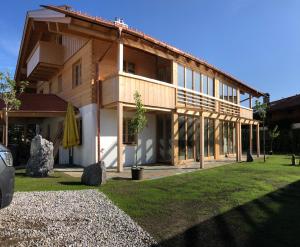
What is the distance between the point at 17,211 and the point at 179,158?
35.9 ft

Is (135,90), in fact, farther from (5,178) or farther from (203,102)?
(5,178)

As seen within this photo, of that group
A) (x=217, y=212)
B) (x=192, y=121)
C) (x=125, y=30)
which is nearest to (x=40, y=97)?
(x=125, y=30)

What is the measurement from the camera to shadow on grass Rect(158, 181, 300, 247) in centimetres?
483

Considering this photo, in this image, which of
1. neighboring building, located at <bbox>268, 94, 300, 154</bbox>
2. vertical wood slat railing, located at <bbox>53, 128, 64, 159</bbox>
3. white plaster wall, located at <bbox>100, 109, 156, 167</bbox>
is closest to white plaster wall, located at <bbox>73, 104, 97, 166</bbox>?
white plaster wall, located at <bbox>100, 109, 156, 167</bbox>

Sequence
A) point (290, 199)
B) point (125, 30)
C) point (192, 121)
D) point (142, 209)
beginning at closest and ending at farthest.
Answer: point (142, 209)
point (290, 199)
point (125, 30)
point (192, 121)

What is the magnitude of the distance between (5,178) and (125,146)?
33.9 ft

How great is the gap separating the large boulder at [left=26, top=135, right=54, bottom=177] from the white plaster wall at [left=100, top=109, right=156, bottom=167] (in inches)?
117

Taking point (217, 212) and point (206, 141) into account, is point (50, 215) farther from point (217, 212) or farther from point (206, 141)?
point (206, 141)

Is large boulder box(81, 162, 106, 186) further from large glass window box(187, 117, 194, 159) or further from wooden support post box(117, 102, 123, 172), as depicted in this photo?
large glass window box(187, 117, 194, 159)

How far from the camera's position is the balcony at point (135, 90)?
12750 millimetres

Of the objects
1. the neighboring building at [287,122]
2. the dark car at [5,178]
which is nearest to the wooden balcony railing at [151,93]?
the dark car at [5,178]

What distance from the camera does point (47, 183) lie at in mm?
9766

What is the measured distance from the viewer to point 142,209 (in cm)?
663

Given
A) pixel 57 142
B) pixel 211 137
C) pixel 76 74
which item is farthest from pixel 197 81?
pixel 57 142
